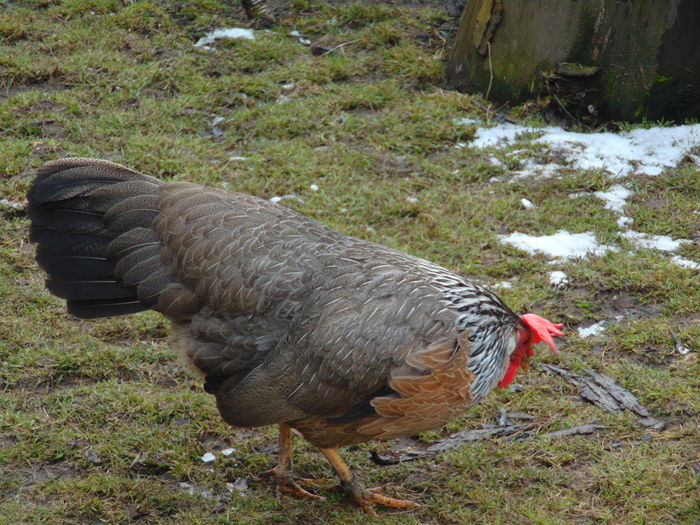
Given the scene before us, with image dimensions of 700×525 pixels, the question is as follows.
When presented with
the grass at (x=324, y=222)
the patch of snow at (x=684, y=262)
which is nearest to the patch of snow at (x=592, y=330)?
the grass at (x=324, y=222)

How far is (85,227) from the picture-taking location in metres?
4.04

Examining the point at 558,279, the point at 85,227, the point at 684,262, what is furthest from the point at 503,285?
the point at 85,227

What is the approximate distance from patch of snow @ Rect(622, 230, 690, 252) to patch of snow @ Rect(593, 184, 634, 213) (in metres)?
0.35

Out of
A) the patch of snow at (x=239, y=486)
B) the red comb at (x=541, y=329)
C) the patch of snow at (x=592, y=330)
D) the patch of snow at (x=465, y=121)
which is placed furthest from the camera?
the patch of snow at (x=465, y=121)

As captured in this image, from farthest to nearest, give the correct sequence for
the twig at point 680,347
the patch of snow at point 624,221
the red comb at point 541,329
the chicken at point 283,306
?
the patch of snow at point 624,221 < the twig at point 680,347 < the red comb at point 541,329 < the chicken at point 283,306

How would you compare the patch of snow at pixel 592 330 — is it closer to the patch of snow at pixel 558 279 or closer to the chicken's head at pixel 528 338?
the patch of snow at pixel 558 279

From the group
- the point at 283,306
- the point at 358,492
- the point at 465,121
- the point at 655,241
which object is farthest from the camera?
the point at 465,121

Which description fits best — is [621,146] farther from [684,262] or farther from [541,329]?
[541,329]

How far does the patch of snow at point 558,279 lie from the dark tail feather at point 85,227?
9.15ft

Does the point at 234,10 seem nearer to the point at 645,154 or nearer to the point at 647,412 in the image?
the point at 645,154

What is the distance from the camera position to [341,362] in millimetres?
3566

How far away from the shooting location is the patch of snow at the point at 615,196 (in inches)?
235

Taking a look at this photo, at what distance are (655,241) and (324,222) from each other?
2.50 meters

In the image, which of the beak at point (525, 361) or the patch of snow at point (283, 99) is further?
the patch of snow at point (283, 99)
